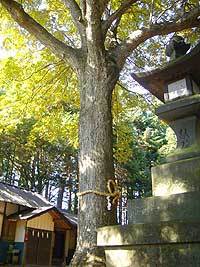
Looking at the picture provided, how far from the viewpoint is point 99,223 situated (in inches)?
169

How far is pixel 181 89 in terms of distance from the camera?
422cm

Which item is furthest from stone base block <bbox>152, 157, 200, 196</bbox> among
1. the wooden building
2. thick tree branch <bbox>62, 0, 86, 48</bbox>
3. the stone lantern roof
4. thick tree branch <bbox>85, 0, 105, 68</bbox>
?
the wooden building

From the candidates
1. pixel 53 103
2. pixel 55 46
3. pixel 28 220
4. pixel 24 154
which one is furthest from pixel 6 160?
pixel 55 46

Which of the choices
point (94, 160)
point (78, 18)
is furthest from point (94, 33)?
point (94, 160)

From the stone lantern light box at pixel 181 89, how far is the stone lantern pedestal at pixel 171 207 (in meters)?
Result: 0.04

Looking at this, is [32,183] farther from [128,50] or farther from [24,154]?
[128,50]

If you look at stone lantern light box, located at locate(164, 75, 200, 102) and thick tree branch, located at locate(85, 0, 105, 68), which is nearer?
stone lantern light box, located at locate(164, 75, 200, 102)

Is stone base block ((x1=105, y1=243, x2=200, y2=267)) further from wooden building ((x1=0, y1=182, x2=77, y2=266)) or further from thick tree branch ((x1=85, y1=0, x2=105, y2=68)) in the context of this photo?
wooden building ((x1=0, y1=182, x2=77, y2=266))

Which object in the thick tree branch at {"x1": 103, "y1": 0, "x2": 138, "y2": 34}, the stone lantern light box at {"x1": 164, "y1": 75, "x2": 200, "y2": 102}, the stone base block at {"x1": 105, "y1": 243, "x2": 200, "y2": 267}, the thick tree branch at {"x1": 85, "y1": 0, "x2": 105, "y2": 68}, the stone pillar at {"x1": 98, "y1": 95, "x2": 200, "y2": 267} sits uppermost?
the thick tree branch at {"x1": 103, "y1": 0, "x2": 138, "y2": 34}

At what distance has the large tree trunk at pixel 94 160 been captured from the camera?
13.8 feet

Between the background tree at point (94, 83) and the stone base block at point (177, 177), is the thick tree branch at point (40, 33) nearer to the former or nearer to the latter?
the background tree at point (94, 83)

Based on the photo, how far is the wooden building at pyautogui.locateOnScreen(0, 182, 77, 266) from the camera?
1622 cm

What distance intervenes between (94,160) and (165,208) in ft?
4.93

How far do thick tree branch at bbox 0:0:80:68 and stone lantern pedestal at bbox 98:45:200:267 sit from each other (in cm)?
163
